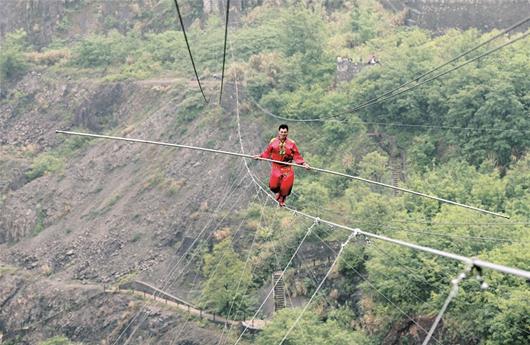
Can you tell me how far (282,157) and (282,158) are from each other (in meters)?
0.02

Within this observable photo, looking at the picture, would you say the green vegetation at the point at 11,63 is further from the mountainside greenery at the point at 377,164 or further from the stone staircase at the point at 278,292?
the stone staircase at the point at 278,292

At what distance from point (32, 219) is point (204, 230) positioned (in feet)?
34.5

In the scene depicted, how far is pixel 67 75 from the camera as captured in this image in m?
59.3

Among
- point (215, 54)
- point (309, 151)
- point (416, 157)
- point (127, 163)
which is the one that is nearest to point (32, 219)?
point (127, 163)

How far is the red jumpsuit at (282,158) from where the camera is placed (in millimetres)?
20938

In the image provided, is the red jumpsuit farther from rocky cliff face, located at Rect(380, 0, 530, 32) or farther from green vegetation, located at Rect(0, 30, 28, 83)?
green vegetation, located at Rect(0, 30, 28, 83)

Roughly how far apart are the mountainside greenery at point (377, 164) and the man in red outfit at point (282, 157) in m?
7.37

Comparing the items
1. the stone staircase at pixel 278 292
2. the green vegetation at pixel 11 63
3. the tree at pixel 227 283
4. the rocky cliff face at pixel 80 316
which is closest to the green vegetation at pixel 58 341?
the rocky cliff face at pixel 80 316

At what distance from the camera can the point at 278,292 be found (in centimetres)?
3766

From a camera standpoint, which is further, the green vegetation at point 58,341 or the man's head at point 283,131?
the green vegetation at point 58,341

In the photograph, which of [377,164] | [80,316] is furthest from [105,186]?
[377,164]

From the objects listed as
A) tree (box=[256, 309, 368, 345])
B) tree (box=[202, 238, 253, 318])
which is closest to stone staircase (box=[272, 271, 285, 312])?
tree (box=[202, 238, 253, 318])

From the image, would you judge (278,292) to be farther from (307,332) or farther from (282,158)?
(282,158)

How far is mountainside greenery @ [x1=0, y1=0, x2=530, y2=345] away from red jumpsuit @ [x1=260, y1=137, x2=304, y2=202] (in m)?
7.36
